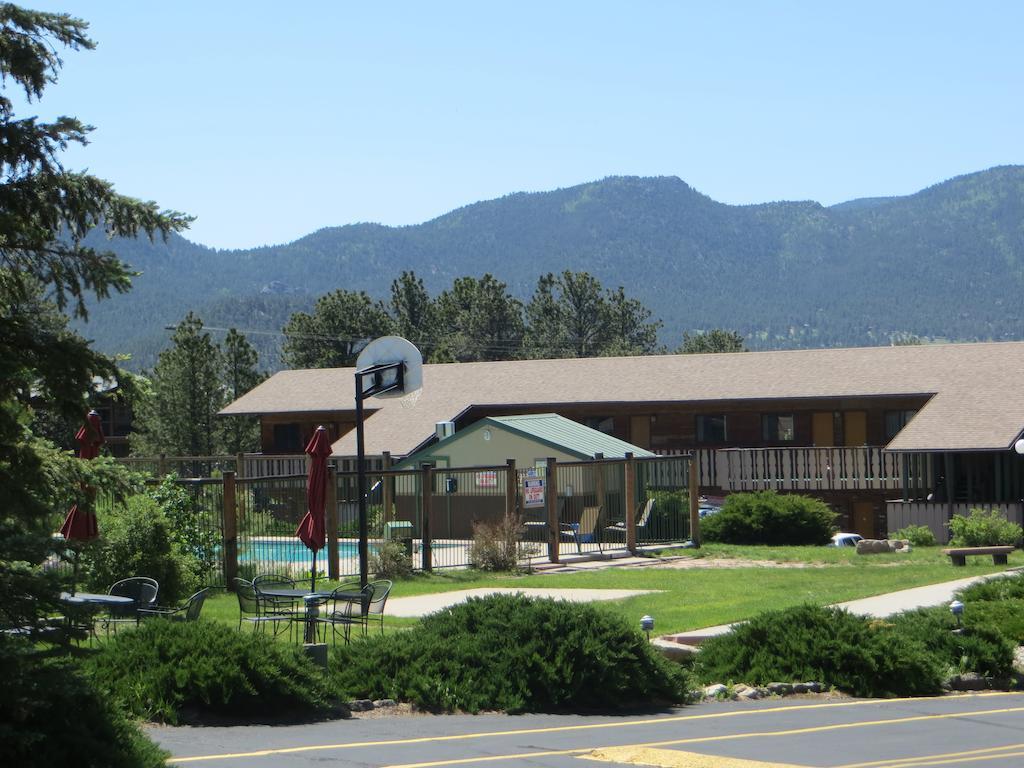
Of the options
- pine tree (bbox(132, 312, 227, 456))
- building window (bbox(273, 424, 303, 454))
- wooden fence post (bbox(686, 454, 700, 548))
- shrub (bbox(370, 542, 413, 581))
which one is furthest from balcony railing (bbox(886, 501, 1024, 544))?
pine tree (bbox(132, 312, 227, 456))

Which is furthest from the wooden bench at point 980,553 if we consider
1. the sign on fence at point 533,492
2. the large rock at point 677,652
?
the large rock at point 677,652

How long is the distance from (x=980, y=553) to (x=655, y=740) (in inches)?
601

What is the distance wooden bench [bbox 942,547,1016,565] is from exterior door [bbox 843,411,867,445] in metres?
15.2

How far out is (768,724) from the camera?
486 inches

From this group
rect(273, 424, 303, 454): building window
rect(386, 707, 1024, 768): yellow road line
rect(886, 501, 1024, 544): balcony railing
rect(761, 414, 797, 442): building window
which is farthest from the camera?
rect(273, 424, 303, 454): building window

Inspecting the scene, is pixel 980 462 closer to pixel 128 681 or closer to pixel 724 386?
pixel 724 386

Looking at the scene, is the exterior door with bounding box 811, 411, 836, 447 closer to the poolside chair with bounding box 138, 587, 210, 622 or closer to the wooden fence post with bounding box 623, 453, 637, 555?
the wooden fence post with bounding box 623, 453, 637, 555

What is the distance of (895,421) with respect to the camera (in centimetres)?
4019

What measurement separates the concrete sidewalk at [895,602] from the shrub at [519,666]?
8.49 feet


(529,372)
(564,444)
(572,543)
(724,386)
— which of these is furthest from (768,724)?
(529,372)

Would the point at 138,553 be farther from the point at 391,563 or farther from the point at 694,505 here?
the point at 694,505

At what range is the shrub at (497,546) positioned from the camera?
2511cm

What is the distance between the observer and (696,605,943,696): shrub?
14469 mm

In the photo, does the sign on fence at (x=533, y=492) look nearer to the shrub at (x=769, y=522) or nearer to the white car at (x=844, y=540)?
the shrub at (x=769, y=522)
